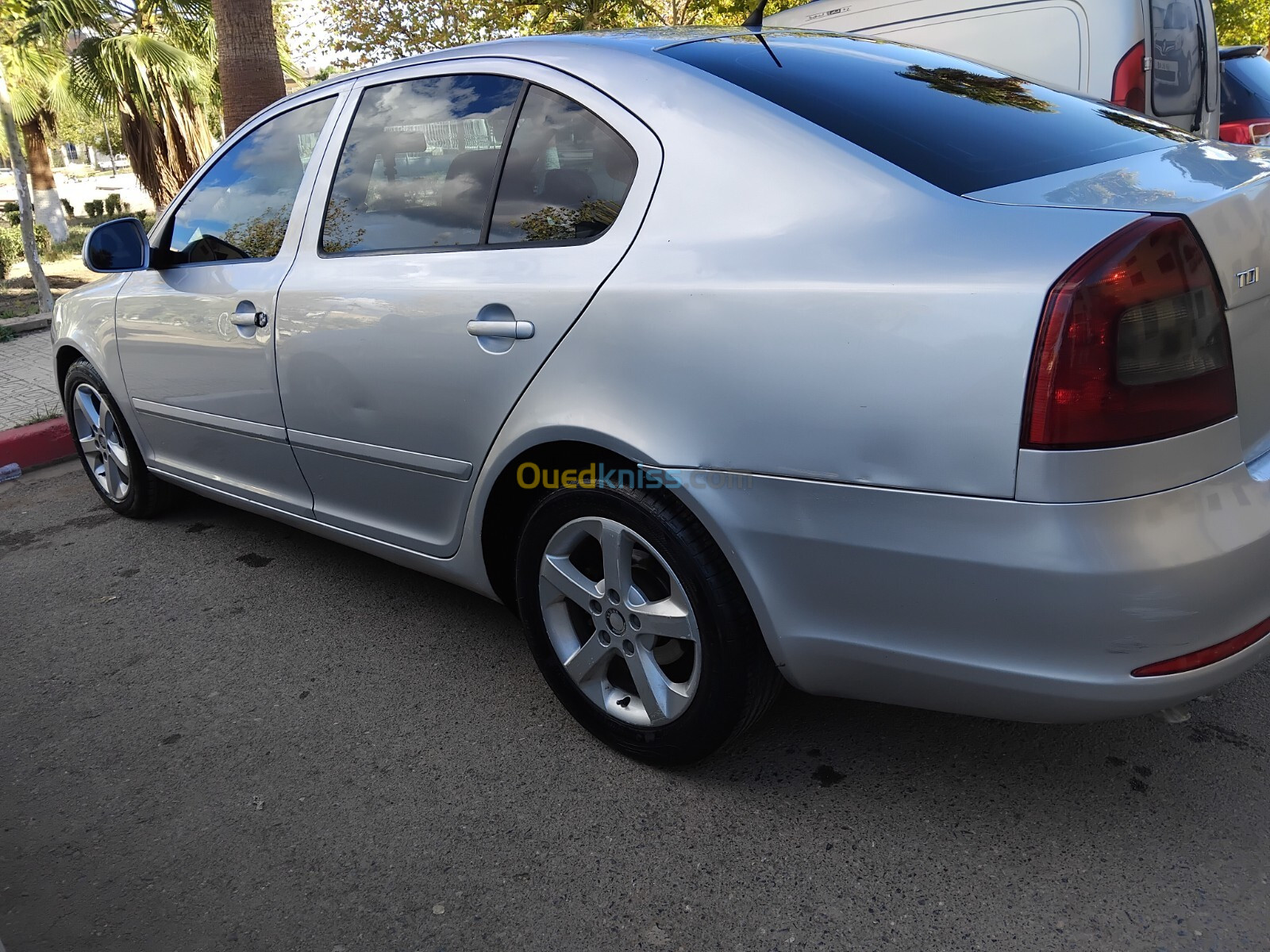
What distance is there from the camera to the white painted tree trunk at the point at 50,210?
60.6 feet

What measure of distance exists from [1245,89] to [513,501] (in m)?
7.14

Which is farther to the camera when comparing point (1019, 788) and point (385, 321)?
point (385, 321)

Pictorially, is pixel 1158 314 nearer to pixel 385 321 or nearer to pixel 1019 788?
pixel 1019 788

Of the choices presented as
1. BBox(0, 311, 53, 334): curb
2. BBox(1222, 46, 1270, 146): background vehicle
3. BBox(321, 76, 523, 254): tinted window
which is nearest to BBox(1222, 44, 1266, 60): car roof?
BBox(1222, 46, 1270, 146): background vehicle

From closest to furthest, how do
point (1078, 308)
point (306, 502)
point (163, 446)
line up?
1. point (1078, 308)
2. point (306, 502)
3. point (163, 446)

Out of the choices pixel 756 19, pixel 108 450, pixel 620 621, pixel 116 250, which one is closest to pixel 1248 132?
pixel 756 19

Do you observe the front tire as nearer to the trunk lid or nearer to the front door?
the trunk lid

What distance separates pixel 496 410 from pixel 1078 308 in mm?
1296

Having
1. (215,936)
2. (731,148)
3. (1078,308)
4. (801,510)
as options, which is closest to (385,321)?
(731,148)

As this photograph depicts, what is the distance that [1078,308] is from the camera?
5.16ft

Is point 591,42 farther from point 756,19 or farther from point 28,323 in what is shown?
point 28,323

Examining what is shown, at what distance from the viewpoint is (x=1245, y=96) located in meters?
7.14

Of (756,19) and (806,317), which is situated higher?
(756,19)

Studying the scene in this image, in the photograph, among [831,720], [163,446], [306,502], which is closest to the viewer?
[831,720]
